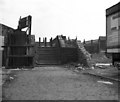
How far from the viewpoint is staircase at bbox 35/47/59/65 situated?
17.2 meters

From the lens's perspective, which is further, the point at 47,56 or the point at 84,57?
the point at 47,56

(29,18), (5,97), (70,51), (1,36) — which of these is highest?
(29,18)

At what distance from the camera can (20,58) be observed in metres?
14.5

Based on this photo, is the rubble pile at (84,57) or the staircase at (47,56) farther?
the staircase at (47,56)

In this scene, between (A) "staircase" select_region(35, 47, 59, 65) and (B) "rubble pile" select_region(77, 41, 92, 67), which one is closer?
(B) "rubble pile" select_region(77, 41, 92, 67)

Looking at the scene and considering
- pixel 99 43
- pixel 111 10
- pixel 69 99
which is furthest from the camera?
pixel 99 43

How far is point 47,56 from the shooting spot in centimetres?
1806

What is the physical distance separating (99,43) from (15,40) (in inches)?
543

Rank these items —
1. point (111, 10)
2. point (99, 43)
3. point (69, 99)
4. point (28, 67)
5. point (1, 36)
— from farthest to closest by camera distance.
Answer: point (99, 43)
point (1, 36)
point (28, 67)
point (111, 10)
point (69, 99)

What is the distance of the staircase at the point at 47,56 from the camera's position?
56.3 ft

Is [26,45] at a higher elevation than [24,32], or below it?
below

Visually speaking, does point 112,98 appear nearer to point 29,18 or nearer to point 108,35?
point 108,35

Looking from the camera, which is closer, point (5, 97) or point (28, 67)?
point (5, 97)

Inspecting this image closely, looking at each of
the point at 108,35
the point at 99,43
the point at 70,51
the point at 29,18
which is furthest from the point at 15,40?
the point at 99,43
